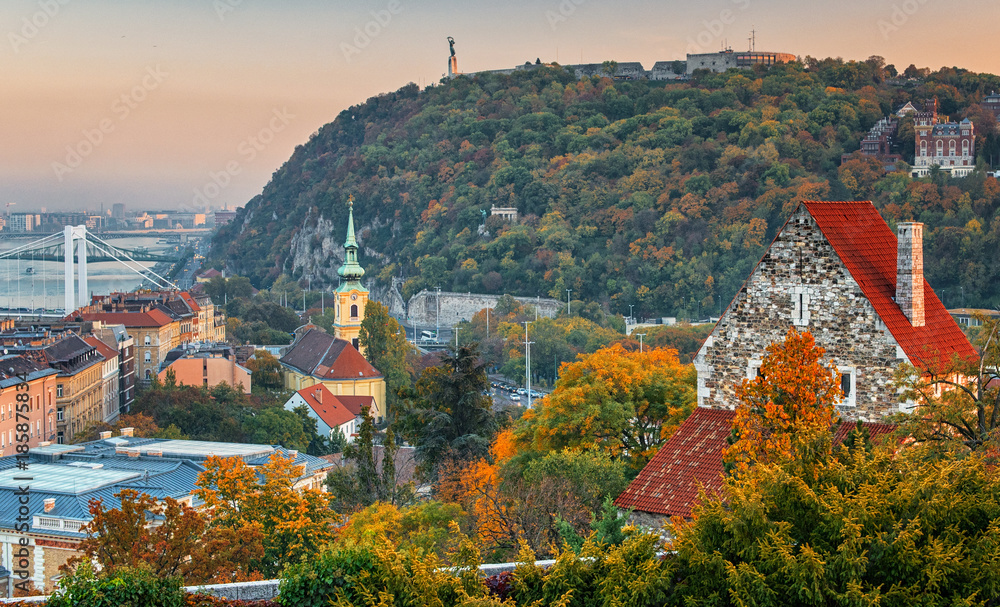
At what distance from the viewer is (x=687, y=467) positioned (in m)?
18.1

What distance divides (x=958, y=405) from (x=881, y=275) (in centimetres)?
350

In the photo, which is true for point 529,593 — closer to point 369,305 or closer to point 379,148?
point 369,305

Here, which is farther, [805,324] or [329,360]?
[329,360]

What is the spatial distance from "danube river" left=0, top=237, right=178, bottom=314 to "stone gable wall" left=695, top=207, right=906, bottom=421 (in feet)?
371

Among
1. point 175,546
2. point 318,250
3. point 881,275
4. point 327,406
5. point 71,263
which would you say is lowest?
point 327,406

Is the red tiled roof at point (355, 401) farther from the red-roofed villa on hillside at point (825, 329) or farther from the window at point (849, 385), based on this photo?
the window at point (849, 385)

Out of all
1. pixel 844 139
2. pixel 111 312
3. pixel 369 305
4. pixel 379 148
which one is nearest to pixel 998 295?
pixel 844 139

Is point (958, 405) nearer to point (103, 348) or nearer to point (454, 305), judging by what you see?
point (103, 348)

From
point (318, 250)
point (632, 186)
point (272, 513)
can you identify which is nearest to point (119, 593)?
point (272, 513)

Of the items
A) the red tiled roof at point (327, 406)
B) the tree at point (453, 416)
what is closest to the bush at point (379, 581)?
the tree at point (453, 416)

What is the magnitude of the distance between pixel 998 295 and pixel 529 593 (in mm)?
93988

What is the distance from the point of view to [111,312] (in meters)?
80.6

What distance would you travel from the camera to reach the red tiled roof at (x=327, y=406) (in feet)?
215

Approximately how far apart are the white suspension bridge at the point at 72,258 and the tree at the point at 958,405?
9614 cm
